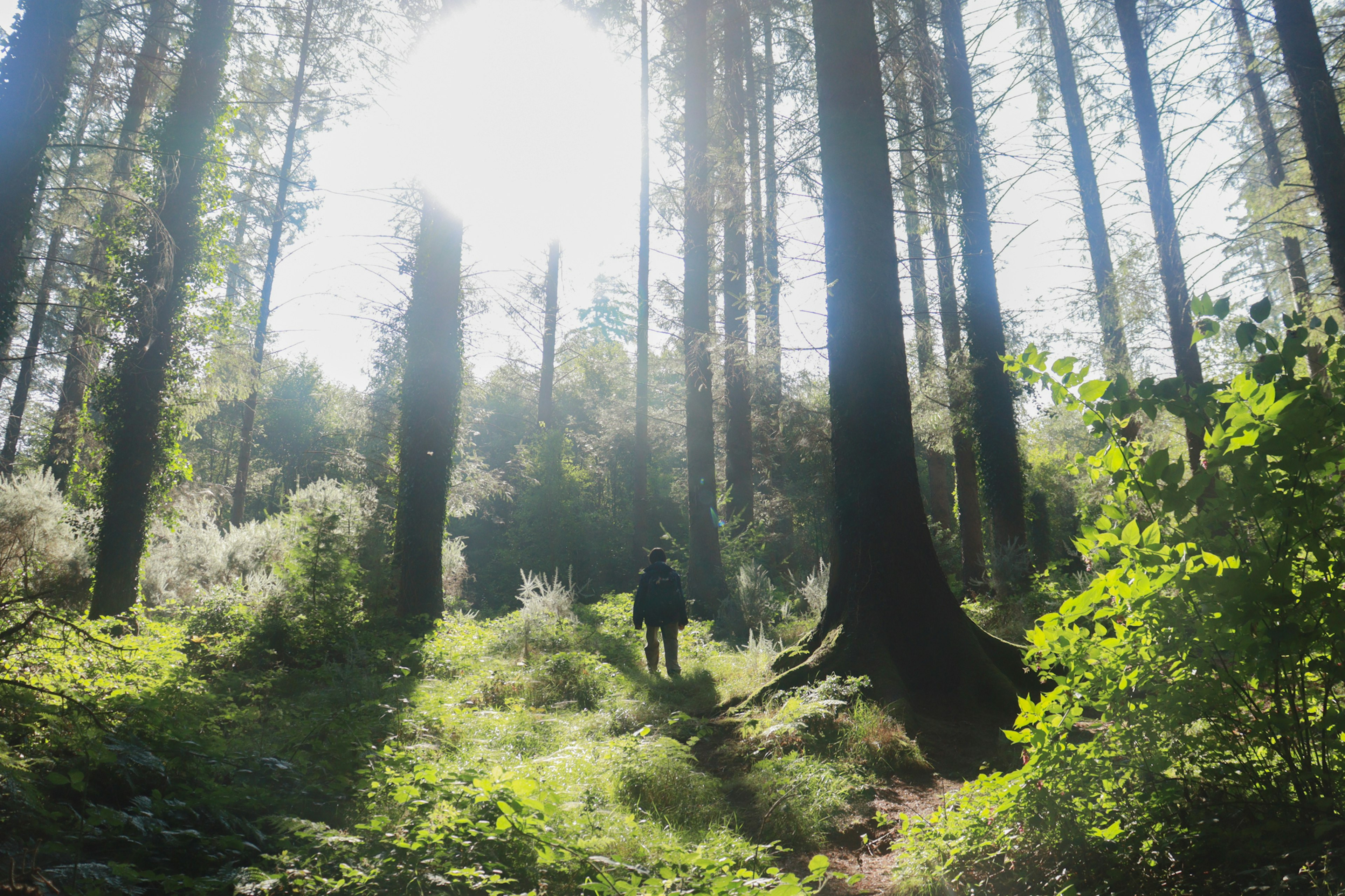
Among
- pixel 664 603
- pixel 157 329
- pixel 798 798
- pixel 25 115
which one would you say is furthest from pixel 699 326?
pixel 798 798

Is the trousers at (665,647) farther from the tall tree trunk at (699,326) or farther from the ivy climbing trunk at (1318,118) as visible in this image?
the ivy climbing trunk at (1318,118)

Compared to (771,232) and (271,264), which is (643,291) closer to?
(771,232)

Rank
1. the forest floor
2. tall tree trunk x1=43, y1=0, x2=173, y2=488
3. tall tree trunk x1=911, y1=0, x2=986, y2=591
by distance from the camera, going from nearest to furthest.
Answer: the forest floor, tall tree trunk x1=43, y1=0, x2=173, y2=488, tall tree trunk x1=911, y1=0, x2=986, y2=591

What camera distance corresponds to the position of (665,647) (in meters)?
8.80

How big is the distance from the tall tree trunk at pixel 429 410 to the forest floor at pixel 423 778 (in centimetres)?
279

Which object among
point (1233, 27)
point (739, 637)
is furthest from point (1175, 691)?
point (1233, 27)

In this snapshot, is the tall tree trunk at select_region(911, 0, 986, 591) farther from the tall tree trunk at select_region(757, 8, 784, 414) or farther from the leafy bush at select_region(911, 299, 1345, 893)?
the leafy bush at select_region(911, 299, 1345, 893)

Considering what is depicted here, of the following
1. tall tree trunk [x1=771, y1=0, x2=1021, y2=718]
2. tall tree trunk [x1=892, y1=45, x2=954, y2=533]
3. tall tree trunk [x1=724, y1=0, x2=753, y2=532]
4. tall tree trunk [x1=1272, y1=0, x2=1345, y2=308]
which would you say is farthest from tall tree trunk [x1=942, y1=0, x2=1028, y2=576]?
tall tree trunk [x1=771, y1=0, x2=1021, y2=718]

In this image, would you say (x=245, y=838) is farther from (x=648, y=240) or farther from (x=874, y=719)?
(x=648, y=240)

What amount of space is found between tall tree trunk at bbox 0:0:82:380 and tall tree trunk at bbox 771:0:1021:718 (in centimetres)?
803

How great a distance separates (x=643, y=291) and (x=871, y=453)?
12.6 meters

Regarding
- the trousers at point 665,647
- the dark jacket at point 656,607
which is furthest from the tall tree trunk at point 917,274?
the trousers at point 665,647

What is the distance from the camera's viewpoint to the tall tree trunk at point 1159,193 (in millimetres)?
11375

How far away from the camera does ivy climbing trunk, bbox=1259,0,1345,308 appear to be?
790cm
